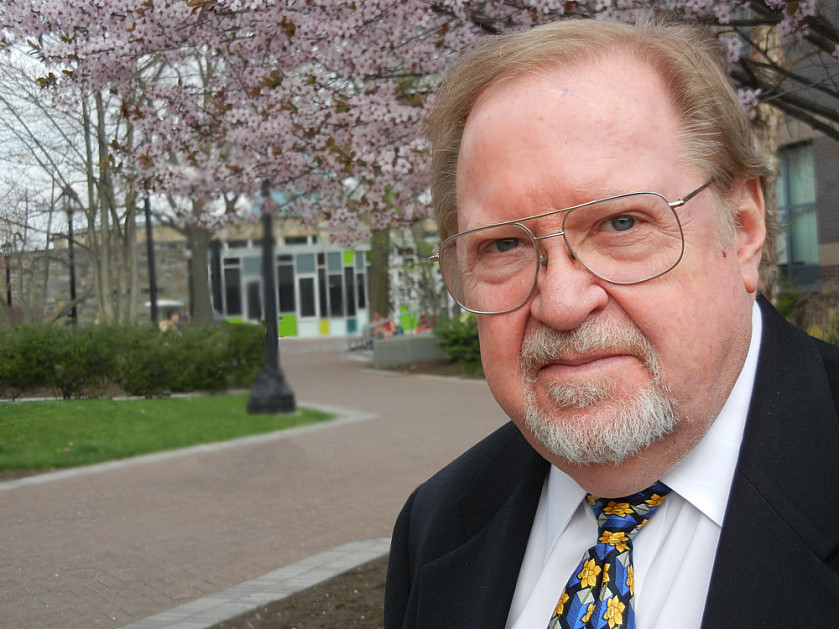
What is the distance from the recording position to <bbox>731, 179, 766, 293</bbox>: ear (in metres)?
1.78

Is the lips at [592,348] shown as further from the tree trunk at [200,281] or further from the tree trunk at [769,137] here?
the tree trunk at [200,281]

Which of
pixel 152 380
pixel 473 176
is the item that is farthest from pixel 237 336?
pixel 473 176

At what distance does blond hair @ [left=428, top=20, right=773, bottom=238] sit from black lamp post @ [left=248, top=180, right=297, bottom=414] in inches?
19.7

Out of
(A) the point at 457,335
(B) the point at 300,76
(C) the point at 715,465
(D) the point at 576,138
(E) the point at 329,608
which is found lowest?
(E) the point at 329,608

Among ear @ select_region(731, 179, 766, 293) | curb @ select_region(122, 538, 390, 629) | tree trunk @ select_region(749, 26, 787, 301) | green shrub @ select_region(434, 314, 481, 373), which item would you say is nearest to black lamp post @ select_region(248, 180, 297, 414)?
curb @ select_region(122, 538, 390, 629)

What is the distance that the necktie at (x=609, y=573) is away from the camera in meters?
1.64

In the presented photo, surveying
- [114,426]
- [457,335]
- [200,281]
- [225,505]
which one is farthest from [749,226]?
[457,335]

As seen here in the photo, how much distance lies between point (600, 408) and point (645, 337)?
0.15 m

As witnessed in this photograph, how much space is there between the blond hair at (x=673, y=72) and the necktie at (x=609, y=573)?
21.5 inches

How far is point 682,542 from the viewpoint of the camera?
5.51 feet

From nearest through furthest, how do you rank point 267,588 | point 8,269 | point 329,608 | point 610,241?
point 610,241, point 8,269, point 329,608, point 267,588

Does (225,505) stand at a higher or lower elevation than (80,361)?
lower

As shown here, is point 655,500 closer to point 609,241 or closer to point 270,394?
point 609,241

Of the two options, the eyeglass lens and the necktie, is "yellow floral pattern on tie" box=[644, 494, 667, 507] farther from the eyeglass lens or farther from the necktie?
the eyeglass lens
